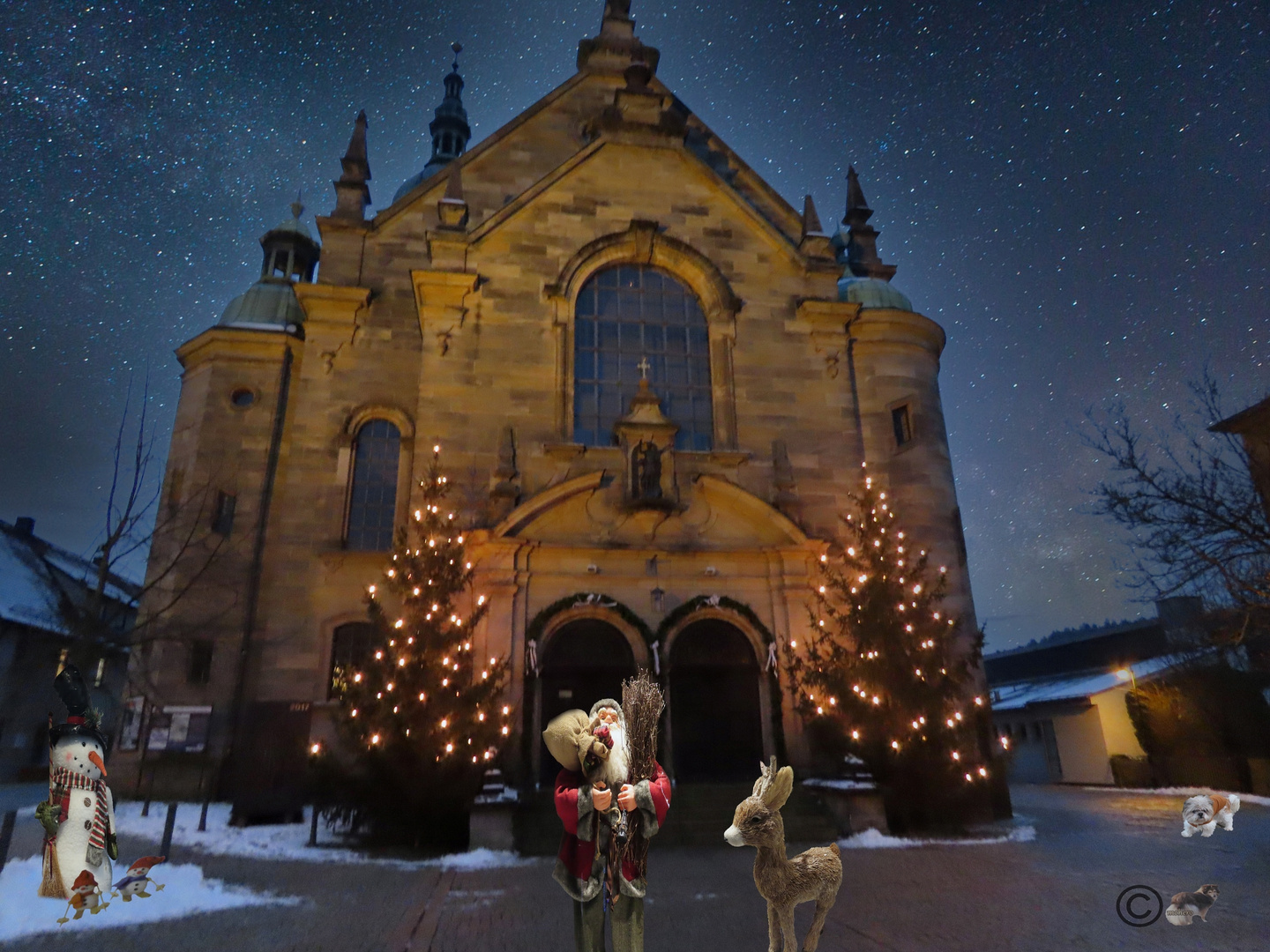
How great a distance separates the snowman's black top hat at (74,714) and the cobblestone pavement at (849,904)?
1.75 meters

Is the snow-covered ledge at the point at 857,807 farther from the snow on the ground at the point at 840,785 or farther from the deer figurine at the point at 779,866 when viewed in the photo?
the deer figurine at the point at 779,866

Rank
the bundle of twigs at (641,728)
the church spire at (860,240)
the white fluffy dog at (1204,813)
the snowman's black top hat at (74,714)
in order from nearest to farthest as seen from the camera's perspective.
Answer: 1. the bundle of twigs at (641,728)
2. the white fluffy dog at (1204,813)
3. the snowman's black top hat at (74,714)
4. the church spire at (860,240)

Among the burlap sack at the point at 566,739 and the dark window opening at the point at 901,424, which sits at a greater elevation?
the dark window opening at the point at 901,424

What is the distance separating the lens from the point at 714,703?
51.8 feet

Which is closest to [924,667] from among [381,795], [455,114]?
[381,795]

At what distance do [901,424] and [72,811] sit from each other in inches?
665

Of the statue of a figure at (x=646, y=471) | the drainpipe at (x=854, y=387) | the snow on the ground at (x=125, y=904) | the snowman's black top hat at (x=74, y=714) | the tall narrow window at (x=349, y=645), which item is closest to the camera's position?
the snowman's black top hat at (x=74, y=714)

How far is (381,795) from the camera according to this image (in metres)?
13.0

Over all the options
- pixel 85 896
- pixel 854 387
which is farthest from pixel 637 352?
pixel 85 896

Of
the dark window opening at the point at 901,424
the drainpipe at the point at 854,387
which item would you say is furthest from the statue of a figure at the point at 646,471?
the dark window opening at the point at 901,424

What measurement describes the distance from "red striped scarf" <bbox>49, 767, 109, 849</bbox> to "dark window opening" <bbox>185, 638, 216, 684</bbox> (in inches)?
463

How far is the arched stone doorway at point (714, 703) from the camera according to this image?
610 inches

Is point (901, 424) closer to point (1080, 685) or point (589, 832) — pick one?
point (589, 832)

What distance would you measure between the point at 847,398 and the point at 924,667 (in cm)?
685
